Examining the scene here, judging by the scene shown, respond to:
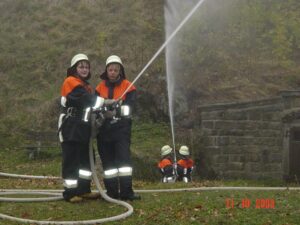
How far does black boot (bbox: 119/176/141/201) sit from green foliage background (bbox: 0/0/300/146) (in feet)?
26.9

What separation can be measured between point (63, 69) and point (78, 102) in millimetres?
13036

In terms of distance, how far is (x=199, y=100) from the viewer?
52.1ft

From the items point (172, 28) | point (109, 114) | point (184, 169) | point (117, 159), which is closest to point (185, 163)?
point (184, 169)

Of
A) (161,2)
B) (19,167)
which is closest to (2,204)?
(19,167)

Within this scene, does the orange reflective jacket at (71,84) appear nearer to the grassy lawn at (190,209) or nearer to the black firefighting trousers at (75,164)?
the black firefighting trousers at (75,164)

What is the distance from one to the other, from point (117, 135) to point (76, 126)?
60 centimetres

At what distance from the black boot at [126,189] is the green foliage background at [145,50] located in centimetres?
819

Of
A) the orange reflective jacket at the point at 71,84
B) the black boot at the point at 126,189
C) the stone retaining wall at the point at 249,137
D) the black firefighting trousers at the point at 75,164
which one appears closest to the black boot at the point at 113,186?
the black boot at the point at 126,189

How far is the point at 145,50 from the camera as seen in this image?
1950cm

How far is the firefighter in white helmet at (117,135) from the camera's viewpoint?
7645mm

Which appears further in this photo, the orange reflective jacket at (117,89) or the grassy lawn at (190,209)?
the orange reflective jacket at (117,89)

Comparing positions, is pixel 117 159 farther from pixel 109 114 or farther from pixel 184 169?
pixel 184 169

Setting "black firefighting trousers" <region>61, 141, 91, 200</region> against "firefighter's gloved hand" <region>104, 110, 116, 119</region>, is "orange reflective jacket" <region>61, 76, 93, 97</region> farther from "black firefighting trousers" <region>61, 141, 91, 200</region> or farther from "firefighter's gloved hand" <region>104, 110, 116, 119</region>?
"black firefighting trousers" <region>61, 141, 91, 200</region>

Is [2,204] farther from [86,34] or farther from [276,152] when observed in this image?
[86,34]
